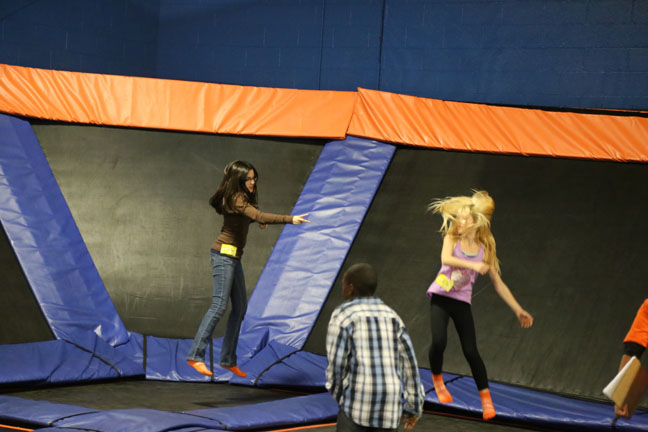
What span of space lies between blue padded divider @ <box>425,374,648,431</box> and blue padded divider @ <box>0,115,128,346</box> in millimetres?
2071

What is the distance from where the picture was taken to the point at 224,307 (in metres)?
3.64

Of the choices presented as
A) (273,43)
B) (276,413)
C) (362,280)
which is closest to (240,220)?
(276,413)

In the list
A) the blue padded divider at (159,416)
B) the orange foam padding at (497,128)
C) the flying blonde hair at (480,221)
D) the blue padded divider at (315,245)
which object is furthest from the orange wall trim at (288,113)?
the blue padded divider at (159,416)

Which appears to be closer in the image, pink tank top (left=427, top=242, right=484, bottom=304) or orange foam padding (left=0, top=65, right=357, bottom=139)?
pink tank top (left=427, top=242, right=484, bottom=304)

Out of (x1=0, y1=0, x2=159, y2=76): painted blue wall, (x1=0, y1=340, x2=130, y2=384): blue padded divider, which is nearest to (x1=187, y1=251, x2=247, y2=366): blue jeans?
(x1=0, y1=340, x2=130, y2=384): blue padded divider

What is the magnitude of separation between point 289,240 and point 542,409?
198 cm

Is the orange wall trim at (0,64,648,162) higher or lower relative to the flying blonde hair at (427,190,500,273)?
higher

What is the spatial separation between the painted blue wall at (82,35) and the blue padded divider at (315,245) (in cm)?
300

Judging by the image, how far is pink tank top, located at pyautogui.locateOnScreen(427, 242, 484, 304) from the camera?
3332 mm

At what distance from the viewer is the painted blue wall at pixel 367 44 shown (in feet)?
20.5

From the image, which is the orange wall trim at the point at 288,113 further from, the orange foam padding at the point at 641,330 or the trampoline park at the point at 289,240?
the orange foam padding at the point at 641,330

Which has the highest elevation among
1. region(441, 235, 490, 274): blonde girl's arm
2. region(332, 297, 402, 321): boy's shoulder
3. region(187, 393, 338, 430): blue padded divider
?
region(441, 235, 490, 274): blonde girl's arm

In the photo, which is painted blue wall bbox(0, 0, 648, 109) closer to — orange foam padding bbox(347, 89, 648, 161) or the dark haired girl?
orange foam padding bbox(347, 89, 648, 161)

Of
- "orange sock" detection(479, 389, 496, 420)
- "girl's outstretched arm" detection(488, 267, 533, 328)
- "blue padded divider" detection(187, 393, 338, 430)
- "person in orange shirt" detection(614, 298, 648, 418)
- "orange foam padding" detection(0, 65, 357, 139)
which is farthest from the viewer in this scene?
"orange foam padding" detection(0, 65, 357, 139)
